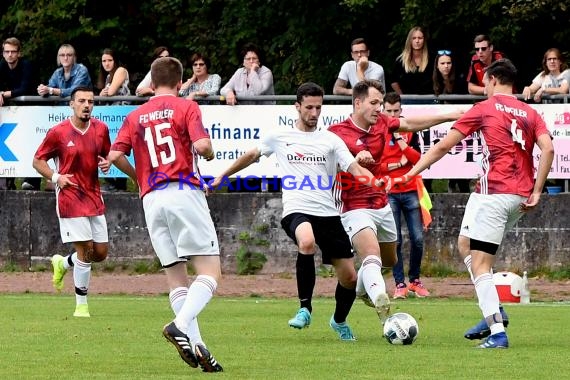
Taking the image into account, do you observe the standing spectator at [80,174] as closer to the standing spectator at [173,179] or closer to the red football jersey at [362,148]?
the red football jersey at [362,148]

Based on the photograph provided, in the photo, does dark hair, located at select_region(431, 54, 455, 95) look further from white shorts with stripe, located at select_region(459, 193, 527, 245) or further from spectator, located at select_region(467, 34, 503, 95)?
white shorts with stripe, located at select_region(459, 193, 527, 245)

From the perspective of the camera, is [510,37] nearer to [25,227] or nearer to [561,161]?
[561,161]

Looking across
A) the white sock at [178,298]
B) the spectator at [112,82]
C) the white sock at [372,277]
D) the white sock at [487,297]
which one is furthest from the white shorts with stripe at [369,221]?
the spectator at [112,82]

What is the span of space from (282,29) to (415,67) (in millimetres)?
7018

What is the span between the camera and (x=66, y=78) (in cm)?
2092

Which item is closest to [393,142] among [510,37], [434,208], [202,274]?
[434,208]

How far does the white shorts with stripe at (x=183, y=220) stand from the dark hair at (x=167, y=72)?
2.40ft

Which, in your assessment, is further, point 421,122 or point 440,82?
point 440,82

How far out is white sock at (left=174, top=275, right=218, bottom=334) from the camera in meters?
10.1

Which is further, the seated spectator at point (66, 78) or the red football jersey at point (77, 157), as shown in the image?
the seated spectator at point (66, 78)

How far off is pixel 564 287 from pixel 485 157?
722cm

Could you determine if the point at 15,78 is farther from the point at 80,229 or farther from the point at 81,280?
the point at 81,280

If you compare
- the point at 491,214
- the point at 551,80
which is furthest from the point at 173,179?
the point at 551,80

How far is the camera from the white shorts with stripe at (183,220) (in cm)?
1048
